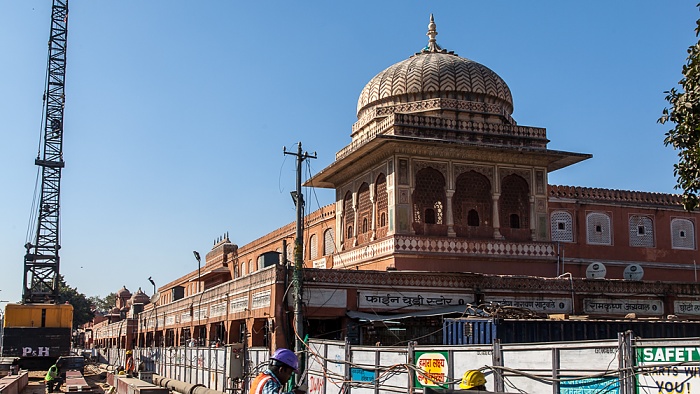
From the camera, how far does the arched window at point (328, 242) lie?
116ft

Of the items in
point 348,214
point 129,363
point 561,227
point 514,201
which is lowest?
point 129,363

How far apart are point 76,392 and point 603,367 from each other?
16069mm

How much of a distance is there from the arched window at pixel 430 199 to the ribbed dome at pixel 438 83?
148 inches

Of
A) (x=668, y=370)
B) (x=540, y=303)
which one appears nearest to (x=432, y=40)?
(x=540, y=303)

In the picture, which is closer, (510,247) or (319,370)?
(319,370)

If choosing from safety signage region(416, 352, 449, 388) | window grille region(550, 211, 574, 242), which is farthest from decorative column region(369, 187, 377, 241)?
safety signage region(416, 352, 449, 388)

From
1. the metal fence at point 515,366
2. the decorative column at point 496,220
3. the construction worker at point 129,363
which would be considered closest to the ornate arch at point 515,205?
the decorative column at point 496,220

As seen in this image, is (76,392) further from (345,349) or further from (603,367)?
(603,367)

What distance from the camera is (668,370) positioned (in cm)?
916

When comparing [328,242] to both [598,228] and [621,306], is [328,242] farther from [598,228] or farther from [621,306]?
[621,306]

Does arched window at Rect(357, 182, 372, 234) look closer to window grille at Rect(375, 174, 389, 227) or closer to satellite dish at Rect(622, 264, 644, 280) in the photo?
window grille at Rect(375, 174, 389, 227)

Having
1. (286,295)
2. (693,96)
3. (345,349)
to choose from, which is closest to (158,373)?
(286,295)

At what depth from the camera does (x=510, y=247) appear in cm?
2734

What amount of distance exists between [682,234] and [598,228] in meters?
4.32
